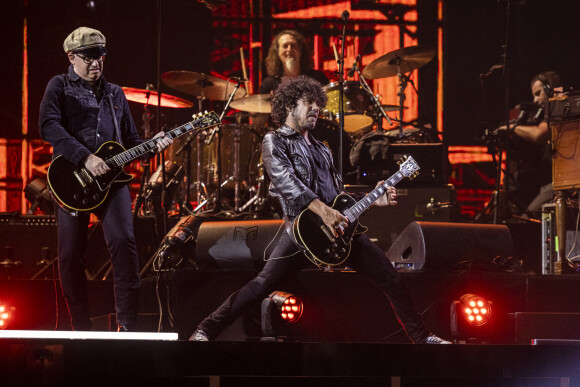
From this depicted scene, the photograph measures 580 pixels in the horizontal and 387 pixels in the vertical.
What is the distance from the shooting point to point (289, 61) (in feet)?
25.9

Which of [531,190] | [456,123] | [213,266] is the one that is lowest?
[213,266]

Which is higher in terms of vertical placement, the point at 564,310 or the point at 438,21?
the point at 438,21

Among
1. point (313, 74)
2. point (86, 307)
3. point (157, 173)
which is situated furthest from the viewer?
Result: point (313, 74)

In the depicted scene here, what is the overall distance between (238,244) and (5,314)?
1.97m

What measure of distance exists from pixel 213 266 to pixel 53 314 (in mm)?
1404

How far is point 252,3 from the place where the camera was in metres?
10.5

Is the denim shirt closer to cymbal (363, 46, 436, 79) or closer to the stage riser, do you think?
the stage riser

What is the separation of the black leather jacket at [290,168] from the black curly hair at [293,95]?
0.16 m

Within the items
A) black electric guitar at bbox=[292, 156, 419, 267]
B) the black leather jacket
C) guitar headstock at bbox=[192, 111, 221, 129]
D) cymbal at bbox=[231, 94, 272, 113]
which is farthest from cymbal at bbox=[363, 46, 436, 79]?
black electric guitar at bbox=[292, 156, 419, 267]

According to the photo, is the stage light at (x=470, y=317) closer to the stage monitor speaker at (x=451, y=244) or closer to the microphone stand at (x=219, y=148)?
the stage monitor speaker at (x=451, y=244)

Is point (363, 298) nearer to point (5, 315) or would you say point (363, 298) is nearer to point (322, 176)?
point (322, 176)

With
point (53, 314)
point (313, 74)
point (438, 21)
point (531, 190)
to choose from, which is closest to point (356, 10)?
point (438, 21)

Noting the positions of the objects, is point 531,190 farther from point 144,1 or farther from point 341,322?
point 144,1

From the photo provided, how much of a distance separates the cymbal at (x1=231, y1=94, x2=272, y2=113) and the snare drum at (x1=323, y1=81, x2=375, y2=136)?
2.57ft
